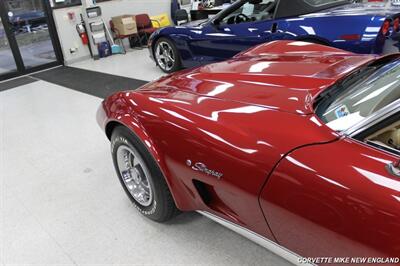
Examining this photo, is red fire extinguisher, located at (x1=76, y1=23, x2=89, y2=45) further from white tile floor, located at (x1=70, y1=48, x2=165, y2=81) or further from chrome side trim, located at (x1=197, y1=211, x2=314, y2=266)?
chrome side trim, located at (x1=197, y1=211, x2=314, y2=266)

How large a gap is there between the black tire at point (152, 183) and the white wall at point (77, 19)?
5.80 meters

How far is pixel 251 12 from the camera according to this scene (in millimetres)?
4090

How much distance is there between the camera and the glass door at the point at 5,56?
6.55 metres

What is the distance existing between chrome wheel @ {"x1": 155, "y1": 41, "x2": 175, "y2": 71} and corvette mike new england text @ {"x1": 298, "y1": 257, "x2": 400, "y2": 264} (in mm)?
4159

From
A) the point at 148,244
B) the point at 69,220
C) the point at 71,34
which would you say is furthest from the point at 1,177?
the point at 71,34

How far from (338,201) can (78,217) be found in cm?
169

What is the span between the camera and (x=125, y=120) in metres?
1.78

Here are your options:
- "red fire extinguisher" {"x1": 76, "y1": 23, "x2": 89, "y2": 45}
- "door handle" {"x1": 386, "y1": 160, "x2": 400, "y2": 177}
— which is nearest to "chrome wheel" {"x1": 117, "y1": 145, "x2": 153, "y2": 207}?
"door handle" {"x1": 386, "y1": 160, "x2": 400, "y2": 177}

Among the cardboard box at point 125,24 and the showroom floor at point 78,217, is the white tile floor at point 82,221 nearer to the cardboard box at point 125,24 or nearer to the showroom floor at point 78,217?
the showroom floor at point 78,217

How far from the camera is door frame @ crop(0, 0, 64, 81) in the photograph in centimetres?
637

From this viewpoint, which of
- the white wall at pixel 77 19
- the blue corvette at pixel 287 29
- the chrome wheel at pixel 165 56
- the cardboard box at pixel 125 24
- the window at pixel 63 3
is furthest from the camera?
the cardboard box at pixel 125 24

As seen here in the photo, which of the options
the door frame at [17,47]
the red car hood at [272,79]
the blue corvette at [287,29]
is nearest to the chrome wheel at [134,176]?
the red car hood at [272,79]

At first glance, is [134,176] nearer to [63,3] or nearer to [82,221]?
[82,221]

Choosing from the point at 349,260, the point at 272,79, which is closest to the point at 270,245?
the point at 349,260
